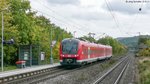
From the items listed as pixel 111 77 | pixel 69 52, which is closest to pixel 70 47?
pixel 69 52

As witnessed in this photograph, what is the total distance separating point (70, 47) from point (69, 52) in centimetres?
55

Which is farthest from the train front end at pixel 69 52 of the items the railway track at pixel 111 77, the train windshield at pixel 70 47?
the railway track at pixel 111 77

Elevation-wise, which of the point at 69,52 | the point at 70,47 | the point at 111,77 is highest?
the point at 70,47

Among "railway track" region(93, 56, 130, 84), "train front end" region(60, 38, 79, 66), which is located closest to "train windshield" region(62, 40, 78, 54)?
"train front end" region(60, 38, 79, 66)

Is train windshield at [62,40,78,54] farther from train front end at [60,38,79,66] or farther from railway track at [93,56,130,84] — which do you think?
railway track at [93,56,130,84]

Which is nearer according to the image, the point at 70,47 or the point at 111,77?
the point at 111,77

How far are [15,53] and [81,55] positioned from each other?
53.1ft

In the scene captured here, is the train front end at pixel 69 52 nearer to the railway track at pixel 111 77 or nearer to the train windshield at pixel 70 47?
the train windshield at pixel 70 47

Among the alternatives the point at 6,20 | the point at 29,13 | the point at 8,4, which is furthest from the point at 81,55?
the point at 29,13

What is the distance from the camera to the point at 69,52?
44.3 meters

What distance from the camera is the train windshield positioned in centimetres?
4425

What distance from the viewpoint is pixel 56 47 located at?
74812 mm

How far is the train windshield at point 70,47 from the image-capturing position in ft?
145

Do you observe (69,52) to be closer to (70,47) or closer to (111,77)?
(70,47)
